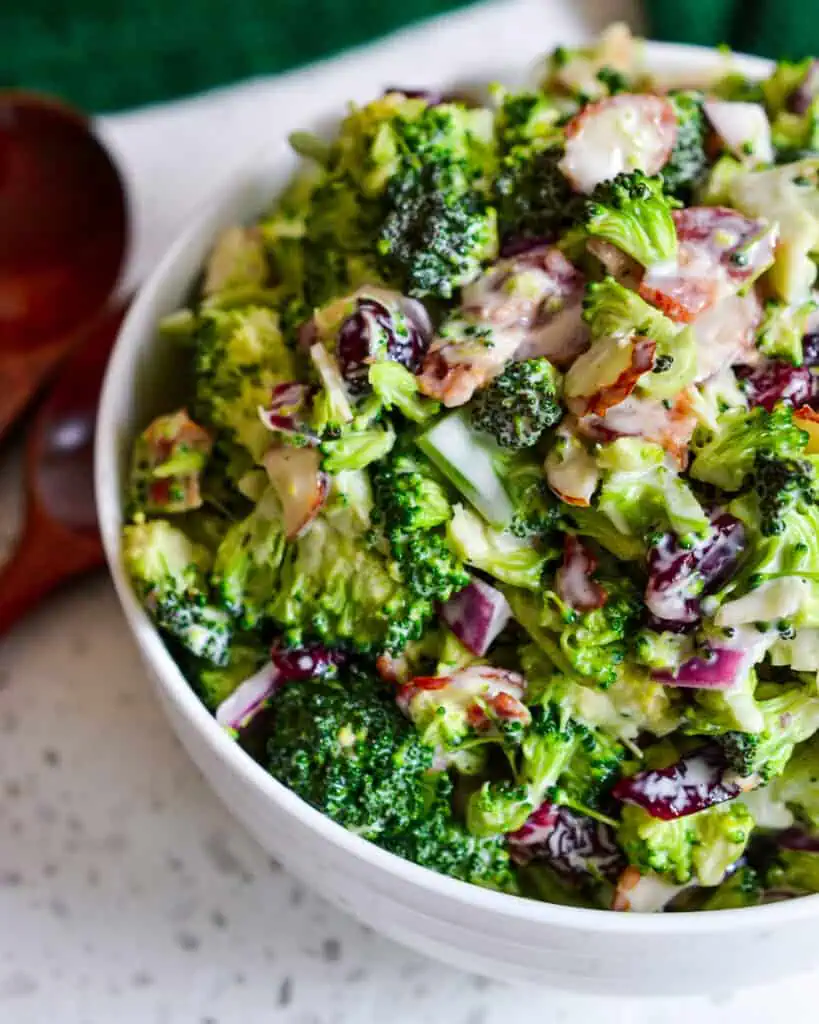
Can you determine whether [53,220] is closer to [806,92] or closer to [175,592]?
[175,592]

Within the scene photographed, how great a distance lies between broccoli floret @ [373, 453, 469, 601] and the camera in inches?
56.8

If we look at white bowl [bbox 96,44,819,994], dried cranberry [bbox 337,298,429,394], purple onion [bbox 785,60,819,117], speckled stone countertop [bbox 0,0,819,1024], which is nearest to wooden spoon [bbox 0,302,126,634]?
speckled stone countertop [bbox 0,0,819,1024]

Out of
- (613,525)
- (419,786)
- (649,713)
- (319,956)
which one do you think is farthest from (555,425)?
(319,956)

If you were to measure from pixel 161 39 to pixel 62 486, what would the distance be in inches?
46.2

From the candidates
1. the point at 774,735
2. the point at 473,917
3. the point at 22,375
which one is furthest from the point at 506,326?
the point at 22,375

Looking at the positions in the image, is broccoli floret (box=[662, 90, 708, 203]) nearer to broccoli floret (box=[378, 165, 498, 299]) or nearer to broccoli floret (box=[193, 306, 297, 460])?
broccoli floret (box=[378, 165, 498, 299])

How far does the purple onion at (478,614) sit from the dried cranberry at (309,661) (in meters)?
0.17

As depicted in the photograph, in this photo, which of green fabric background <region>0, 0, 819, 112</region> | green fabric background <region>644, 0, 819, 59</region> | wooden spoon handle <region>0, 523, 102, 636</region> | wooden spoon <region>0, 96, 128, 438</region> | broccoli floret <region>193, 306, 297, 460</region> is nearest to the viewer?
broccoli floret <region>193, 306, 297, 460</region>

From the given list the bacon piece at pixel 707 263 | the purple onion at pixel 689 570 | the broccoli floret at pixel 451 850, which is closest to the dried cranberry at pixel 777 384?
the bacon piece at pixel 707 263

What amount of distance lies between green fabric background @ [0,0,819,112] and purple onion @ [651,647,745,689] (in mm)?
1879

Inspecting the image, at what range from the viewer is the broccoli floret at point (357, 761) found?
4.84 ft

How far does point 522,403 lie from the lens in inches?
54.8

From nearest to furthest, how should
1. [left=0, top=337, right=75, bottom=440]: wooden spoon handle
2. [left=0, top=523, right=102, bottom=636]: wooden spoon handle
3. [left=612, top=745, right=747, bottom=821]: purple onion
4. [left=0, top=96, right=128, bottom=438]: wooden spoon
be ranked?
[left=612, top=745, right=747, bottom=821]: purple onion → [left=0, top=523, right=102, bottom=636]: wooden spoon handle → [left=0, top=337, right=75, bottom=440]: wooden spoon handle → [left=0, top=96, right=128, bottom=438]: wooden spoon

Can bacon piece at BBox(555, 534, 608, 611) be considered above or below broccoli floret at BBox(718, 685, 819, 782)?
above
